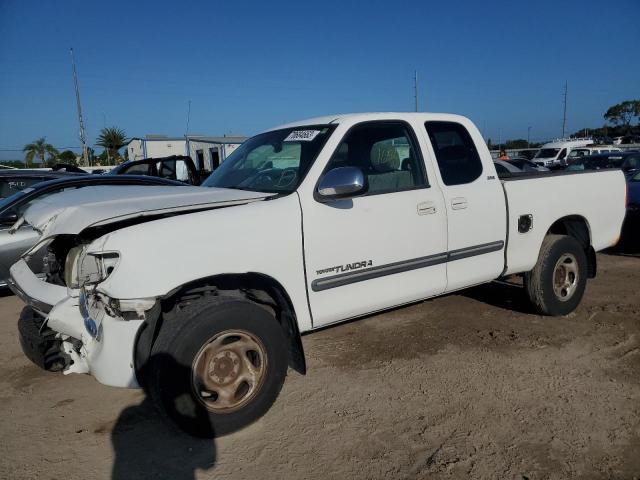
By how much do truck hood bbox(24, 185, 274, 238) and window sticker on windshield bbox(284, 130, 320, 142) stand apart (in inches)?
23.5

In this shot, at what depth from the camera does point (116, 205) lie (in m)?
3.10

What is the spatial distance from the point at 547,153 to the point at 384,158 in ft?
89.9

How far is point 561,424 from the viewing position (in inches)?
120

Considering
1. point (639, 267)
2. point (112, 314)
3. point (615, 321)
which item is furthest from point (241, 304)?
point (639, 267)

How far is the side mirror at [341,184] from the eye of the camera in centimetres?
316

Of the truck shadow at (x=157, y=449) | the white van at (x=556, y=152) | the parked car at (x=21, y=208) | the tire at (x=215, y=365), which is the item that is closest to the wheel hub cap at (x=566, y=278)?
the tire at (x=215, y=365)

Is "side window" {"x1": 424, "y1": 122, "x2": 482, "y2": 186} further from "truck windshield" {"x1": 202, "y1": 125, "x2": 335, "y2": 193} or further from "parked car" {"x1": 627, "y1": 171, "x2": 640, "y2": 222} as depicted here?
"parked car" {"x1": 627, "y1": 171, "x2": 640, "y2": 222}

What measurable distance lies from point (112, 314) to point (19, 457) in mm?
1081

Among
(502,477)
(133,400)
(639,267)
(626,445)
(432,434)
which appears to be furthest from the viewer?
(639,267)

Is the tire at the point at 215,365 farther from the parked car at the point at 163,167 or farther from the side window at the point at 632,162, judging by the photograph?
the side window at the point at 632,162

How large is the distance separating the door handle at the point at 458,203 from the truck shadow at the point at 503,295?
5.80ft

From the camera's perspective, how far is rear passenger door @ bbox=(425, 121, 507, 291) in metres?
3.96

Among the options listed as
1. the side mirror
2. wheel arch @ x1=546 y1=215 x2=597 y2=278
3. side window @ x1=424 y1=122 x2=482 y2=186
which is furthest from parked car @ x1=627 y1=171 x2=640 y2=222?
the side mirror

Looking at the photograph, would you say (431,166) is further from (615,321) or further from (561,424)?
(615,321)
